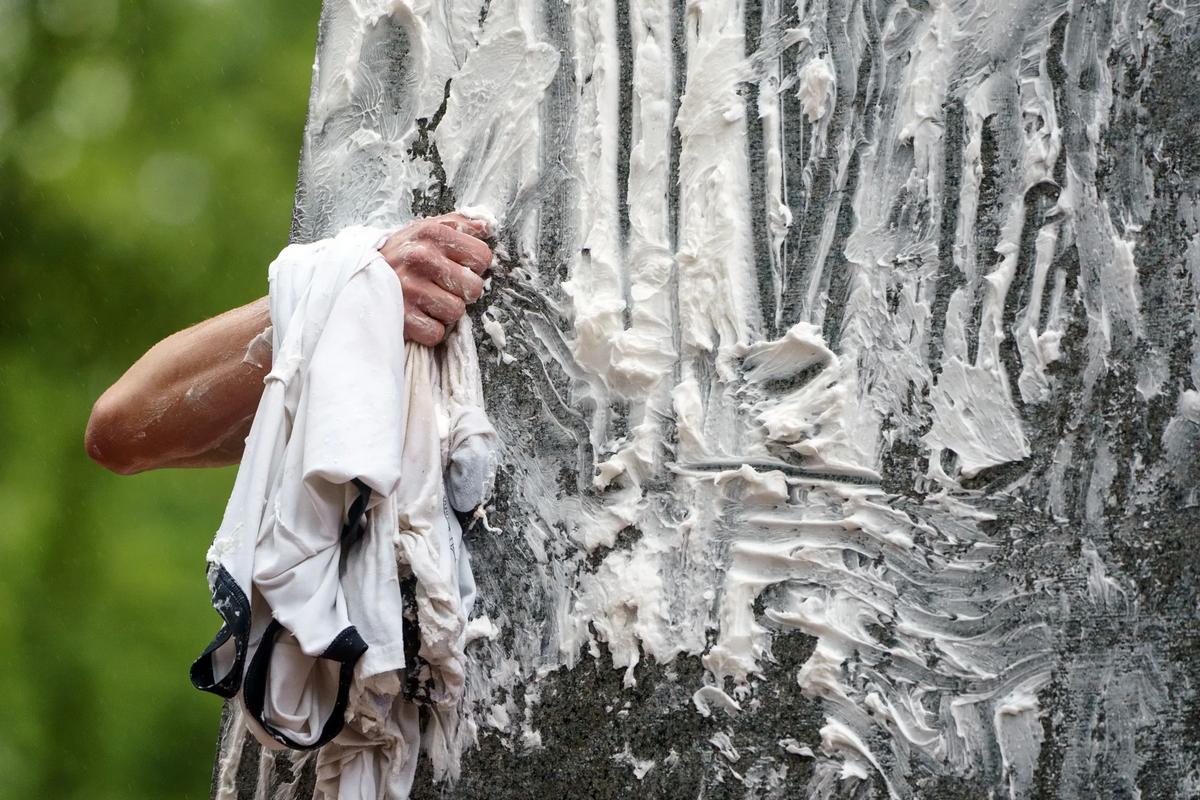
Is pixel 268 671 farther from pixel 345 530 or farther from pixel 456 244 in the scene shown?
pixel 456 244

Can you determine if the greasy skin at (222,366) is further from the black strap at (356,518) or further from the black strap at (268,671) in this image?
the black strap at (268,671)

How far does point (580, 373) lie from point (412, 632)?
0.30m

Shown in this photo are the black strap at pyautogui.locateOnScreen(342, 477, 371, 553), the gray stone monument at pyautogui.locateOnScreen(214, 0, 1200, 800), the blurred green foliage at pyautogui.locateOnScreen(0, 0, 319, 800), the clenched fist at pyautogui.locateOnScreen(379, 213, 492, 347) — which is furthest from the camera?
the blurred green foliage at pyautogui.locateOnScreen(0, 0, 319, 800)

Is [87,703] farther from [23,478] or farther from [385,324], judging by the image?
[385,324]

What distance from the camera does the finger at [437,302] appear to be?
102 cm

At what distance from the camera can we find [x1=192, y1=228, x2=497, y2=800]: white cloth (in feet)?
2.89

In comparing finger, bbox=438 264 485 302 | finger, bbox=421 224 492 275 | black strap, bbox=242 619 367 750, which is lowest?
black strap, bbox=242 619 367 750

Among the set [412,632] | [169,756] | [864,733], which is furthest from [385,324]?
[169,756]

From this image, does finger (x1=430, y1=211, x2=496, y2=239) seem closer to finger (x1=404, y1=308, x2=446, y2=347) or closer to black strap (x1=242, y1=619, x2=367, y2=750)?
finger (x1=404, y1=308, x2=446, y2=347)

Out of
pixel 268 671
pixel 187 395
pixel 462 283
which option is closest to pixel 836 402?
pixel 462 283

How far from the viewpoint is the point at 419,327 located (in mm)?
1024

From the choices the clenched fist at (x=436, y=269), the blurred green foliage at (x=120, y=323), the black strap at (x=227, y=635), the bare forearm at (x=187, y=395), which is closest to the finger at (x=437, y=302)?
the clenched fist at (x=436, y=269)

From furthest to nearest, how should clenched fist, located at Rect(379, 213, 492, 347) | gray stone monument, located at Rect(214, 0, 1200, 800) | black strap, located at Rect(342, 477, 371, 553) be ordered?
clenched fist, located at Rect(379, 213, 492, 347) → black strap, located at Rect(342, 477, 371, 553) → gray stone monument, located at Rect(214, 0, 1200, 800)

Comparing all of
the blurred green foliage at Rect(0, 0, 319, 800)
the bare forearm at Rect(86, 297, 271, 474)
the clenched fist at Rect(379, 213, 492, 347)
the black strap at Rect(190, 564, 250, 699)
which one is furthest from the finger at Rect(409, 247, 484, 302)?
the blurred green foliage at Rect(0, 0, 319, 800)
